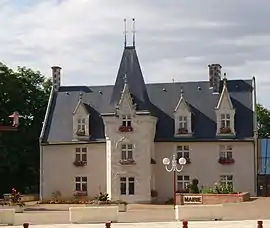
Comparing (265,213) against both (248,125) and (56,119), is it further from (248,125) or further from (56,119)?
(56,119)

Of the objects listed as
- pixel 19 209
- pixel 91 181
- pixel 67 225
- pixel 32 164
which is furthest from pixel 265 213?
pixel 32 164

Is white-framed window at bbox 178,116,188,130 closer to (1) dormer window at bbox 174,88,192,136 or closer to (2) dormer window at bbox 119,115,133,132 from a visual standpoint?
(1) dormer window at bbox 174,88,192,136

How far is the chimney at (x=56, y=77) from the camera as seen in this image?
58816mm

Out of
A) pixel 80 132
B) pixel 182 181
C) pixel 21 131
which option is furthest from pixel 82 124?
pixel 21 131

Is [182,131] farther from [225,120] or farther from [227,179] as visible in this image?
[227,179]

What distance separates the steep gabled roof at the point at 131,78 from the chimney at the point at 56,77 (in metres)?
7.23

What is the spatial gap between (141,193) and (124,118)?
18.6 feet

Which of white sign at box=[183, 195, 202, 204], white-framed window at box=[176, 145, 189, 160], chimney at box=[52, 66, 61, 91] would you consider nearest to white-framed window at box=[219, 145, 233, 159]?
white-framed window at box=[176, 145, 189, 160]

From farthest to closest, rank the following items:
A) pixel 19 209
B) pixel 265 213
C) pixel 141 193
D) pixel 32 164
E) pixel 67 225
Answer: pixel 32 164 < pixel 141 193 < pixel 19 209 < pixel 265 213 < pixel 67 225

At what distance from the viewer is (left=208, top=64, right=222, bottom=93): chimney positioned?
55.1m

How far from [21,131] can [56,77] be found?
7083 mm

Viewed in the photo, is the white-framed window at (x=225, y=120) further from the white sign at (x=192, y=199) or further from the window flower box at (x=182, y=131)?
the white sign at (x=192, y=199)

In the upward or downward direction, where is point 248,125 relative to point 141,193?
upward

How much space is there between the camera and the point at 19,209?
40.9m
